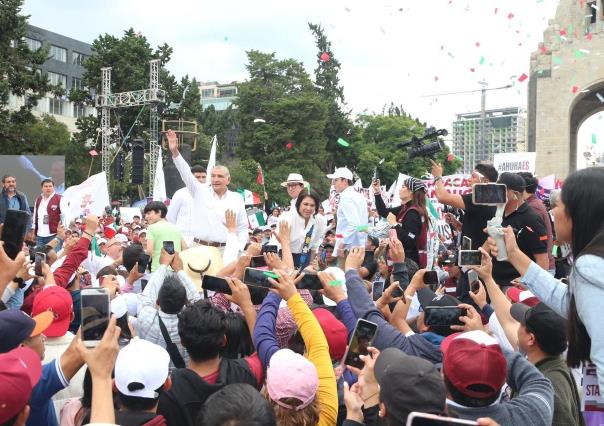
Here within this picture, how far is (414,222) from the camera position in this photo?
25.1 ft

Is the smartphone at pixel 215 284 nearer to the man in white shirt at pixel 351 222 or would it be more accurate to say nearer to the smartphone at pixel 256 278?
the smartphone at pixel 256 278

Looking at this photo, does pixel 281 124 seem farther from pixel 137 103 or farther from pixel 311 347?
pixel 311 347

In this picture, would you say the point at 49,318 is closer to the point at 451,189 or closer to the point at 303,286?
the point at 303,286

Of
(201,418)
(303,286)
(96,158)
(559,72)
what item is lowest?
(201,418)

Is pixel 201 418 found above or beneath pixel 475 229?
beneath

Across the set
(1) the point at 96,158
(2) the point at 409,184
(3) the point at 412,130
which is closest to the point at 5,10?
(1) the point at 96,158

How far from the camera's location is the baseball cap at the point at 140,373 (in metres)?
2.59

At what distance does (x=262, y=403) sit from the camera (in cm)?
226

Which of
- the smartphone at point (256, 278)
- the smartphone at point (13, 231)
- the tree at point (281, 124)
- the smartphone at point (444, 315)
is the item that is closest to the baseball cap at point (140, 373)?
the smartphone at point (256, 278)

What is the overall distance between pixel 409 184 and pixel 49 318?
5.26 metres

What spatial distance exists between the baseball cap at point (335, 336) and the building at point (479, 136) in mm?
55989

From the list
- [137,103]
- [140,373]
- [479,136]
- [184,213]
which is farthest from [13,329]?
[479,136]

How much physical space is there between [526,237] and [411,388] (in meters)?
3.97

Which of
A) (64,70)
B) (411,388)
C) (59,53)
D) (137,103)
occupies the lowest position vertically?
(411,388)
